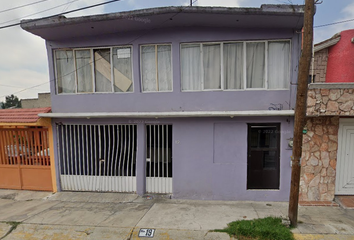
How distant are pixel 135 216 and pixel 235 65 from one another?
200 inches

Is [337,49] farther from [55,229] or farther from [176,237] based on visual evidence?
[55,229]

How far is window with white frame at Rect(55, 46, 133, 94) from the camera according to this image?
217 inches

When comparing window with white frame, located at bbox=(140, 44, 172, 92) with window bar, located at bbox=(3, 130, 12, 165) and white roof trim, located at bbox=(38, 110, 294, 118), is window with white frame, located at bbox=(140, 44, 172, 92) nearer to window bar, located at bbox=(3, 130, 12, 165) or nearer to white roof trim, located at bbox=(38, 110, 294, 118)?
white roof trim, located at bbox=(38, 110, 294, 118)

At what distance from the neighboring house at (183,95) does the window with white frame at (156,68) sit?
0.10 feet

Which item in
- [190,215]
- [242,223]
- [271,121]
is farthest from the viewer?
[271,121]

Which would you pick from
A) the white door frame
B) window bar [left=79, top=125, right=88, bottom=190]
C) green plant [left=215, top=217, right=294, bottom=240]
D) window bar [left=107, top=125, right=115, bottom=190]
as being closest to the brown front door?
green plant [left=215, top=217, right=294, bottom=240]

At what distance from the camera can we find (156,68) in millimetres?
5387

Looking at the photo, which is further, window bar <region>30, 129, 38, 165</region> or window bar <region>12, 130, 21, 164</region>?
window bar <region>12, 130, 21, 164</region>

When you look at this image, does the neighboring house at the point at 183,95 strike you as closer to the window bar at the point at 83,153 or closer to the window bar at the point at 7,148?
the window bar at the point at 83,153

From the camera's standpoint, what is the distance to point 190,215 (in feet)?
14.5

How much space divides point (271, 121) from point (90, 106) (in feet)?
18.5

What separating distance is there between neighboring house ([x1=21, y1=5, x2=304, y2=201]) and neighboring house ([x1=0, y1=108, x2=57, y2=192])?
0.76m

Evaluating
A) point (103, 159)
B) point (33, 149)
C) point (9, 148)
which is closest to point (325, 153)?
point (103, 159)

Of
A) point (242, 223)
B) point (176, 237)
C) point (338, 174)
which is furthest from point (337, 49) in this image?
point (176, 237)
